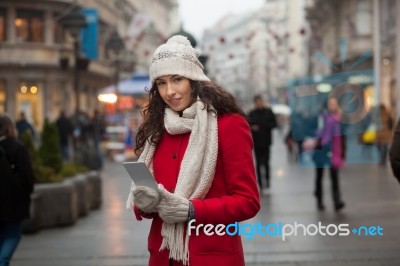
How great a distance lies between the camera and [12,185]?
289 inches

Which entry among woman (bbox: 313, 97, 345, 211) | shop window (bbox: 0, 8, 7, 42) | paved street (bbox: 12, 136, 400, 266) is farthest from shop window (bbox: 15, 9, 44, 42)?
woman (bbox: 313, 97, 345, 211)

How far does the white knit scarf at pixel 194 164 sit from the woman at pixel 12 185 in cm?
417

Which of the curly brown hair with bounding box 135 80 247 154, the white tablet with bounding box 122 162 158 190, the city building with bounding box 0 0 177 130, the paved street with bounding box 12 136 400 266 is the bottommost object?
the paved street with bounding box 12 136 400 266

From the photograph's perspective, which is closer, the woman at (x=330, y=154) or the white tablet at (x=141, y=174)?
the white tablet at (x=141, y=174)

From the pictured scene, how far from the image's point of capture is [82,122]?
30.2 m

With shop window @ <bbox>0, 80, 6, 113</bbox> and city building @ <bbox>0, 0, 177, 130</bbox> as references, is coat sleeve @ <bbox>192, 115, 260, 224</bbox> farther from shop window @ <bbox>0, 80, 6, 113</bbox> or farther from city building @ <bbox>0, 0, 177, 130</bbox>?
shop window @ <bbox>0, 80, 6, 113</bbox>

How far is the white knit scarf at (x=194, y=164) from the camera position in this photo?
3354 millimetres

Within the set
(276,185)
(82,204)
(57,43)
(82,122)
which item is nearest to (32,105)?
(57,43)

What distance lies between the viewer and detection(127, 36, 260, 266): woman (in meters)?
3.32

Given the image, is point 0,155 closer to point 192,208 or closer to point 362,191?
point 192,208

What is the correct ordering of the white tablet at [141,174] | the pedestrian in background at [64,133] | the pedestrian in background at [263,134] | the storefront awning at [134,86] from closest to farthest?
the white tablet at [141,174] → the pedestrian in background at [263,134] → the pedestrian in background at [64,133] → the storefront awning at [134,86]

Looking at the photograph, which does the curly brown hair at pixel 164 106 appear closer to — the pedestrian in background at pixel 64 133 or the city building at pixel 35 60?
the pedestrian in background at pixel 64 133

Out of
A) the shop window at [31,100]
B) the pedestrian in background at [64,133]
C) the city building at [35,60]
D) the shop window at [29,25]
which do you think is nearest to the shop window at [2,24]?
the city building at [35,60]

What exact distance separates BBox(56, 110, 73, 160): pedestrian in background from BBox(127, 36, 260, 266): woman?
23.0 meters
